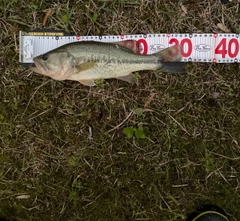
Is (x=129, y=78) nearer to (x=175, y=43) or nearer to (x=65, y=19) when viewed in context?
(x=175, y=43)

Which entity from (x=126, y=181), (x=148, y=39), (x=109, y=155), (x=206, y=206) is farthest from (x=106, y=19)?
(x=206, y=206)

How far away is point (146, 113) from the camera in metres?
3.95

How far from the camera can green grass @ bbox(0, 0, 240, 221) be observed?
394 centimetres

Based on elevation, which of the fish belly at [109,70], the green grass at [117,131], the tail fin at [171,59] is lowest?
the green grass at [117,131]

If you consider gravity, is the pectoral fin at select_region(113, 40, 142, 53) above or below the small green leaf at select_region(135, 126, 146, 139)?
above

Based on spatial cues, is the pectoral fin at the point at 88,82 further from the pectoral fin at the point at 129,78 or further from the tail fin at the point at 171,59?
the tail fin at the point at 171,59

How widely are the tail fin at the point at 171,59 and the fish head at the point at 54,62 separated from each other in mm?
980

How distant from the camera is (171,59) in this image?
12.3 ft

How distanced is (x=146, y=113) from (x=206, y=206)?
131 centimetres

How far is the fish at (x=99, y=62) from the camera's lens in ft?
11.5

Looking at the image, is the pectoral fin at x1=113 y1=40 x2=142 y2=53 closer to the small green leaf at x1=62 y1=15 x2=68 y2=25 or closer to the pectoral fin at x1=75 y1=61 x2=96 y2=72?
the pectoral fin at x1=75 y1=61 x2=96 y2=72

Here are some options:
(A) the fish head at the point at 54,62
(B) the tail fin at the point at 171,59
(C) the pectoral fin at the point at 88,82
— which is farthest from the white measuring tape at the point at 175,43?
(C) the pectoral fin at the point at 88,82

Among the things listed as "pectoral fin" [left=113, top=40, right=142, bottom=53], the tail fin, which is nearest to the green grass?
the tail fin

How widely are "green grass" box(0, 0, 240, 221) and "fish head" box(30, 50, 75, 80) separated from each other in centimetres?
42
